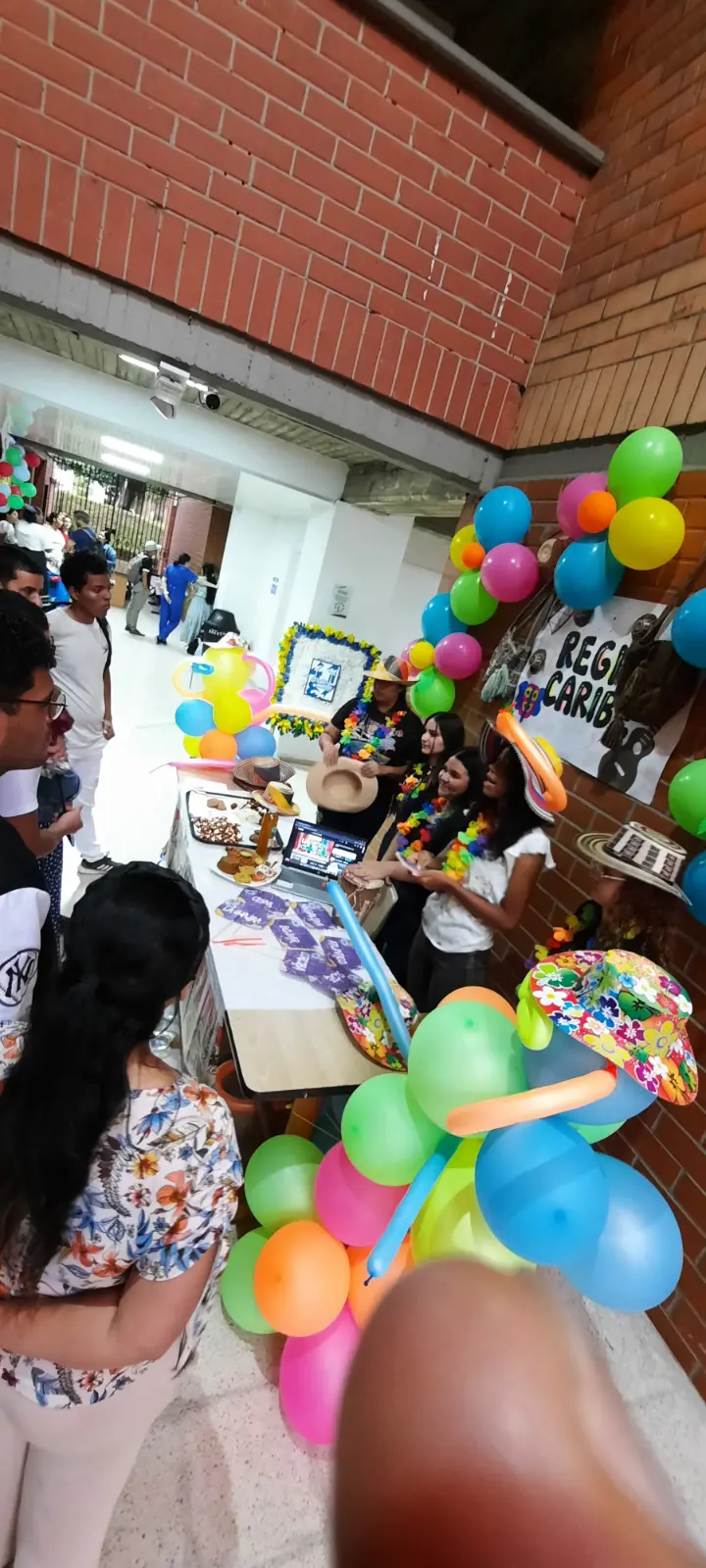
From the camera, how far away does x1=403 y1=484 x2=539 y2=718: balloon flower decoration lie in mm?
2980

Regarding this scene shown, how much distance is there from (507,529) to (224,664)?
180 centimetres

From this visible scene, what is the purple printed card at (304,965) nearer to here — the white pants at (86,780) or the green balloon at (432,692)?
the green balloon at (432,692)

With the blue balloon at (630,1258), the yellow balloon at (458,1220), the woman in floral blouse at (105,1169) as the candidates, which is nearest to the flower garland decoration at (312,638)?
the yellow balloon at (458,1220)

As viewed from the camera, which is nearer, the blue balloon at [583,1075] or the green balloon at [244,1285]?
the blue balloon at [583,1075]

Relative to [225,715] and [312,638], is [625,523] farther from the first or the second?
[312,638]

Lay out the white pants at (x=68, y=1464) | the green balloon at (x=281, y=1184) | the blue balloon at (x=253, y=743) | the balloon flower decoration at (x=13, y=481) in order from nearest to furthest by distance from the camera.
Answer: the white pants at (x=68, y=1464), the green balloon at (x=281, y=1184), the blue balloon at (x=253, y=743), the balloon flower decoration at (x=13, y=481)

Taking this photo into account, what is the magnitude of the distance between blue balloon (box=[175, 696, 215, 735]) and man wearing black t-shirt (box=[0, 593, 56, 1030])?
76.9 inches

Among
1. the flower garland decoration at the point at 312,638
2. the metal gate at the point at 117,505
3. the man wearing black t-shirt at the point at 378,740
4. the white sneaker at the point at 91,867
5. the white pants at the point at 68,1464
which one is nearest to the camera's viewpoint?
the white pants at the point at 68,1464

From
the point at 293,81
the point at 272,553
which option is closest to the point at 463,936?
the point at 293,81

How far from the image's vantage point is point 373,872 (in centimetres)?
243

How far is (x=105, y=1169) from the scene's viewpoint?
2.88 feet

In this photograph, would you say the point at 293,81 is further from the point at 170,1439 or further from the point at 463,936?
the point at 170,1439

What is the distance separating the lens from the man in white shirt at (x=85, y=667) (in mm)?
3133

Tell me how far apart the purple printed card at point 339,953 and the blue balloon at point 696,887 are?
1029 mm
